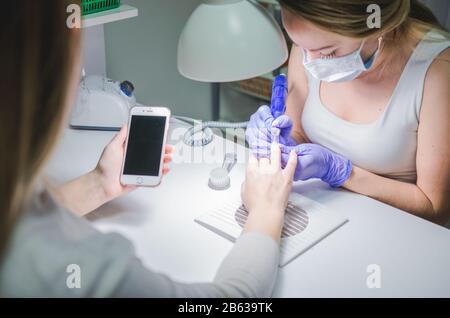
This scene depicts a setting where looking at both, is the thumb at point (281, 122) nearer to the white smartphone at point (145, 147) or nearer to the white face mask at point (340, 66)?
the white face mask at point (340, 66)

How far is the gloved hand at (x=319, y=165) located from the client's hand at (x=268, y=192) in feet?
0.21

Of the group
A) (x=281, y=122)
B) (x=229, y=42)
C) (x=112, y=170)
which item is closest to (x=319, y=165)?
(x=281, y=122)

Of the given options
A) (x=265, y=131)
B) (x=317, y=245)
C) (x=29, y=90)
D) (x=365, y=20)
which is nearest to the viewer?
(x=29, y=90)

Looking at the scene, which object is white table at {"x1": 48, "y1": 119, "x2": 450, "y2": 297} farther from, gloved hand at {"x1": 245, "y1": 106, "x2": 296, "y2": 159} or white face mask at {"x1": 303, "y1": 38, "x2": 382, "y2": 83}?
white face mask at {"x1": 303, "y1": 38, "x2": 382, "y2": 83}

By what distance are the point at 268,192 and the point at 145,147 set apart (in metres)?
0.31

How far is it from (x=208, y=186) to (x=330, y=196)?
29cm

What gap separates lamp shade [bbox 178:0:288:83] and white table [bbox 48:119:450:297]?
288 mm

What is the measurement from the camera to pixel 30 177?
1.80ft

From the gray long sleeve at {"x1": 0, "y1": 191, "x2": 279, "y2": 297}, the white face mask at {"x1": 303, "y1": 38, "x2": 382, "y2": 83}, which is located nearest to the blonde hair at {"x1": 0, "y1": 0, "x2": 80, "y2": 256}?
the gray long sleeve at {"x1": 0, "y1": 191, "x2": 279, "y2": 297}

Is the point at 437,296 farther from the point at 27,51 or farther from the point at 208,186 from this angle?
the point at 27,51

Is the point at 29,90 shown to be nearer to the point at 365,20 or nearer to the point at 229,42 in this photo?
the point at 229,42

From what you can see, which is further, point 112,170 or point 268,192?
point 112,170

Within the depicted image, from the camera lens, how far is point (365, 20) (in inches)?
40.4

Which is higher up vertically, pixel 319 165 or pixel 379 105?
pixel 379 105
